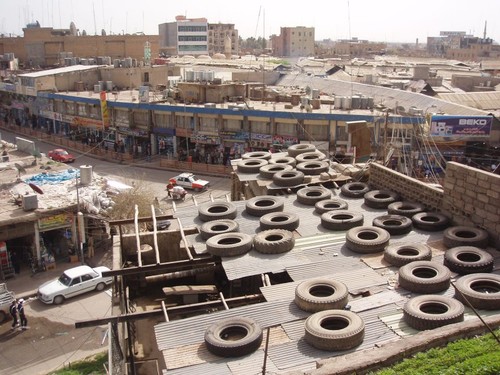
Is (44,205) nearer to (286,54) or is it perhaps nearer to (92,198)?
(92,198)

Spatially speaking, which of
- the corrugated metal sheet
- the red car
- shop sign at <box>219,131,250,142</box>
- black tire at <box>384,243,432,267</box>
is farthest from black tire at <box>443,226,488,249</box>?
the red car

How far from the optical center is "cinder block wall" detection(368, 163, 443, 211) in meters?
15.9

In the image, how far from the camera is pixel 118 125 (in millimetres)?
48844

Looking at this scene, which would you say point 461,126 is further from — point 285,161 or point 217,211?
point 217,211

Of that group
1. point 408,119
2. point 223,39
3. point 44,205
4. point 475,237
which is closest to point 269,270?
point 475,237

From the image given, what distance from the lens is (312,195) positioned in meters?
18.0

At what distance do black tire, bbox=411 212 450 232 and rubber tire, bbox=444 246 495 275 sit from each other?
185cm

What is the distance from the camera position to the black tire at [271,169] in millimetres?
20141

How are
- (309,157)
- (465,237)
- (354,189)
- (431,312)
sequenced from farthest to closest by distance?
(309,157)
(354,189)
(465,237)
(431,312)

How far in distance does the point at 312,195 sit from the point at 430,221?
4232 mm

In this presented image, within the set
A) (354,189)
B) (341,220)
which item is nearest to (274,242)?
(341,220)

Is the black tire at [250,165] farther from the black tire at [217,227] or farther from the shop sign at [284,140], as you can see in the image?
the shop sign at [284,140]

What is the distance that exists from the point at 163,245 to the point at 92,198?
1094 centimetres

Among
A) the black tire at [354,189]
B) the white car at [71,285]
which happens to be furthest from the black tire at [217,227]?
the white car at [71,285]
